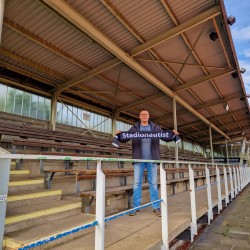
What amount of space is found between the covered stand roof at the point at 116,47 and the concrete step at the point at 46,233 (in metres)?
4.83

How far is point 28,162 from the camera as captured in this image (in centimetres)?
429

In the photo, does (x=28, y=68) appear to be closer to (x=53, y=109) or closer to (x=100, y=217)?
(x=53, y=109)

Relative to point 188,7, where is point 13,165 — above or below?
below

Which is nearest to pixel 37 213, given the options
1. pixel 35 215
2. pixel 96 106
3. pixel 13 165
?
pixel 35 215

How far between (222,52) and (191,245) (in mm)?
7716

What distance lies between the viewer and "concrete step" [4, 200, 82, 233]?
2.14 meters

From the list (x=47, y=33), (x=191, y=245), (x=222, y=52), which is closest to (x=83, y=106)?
(x=47, y=33)

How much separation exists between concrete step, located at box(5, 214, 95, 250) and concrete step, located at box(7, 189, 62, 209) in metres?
0.47

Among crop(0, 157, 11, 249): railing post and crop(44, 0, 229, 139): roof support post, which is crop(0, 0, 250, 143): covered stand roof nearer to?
crop(44, 0, 229, 139): roof support post

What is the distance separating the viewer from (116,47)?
706cm

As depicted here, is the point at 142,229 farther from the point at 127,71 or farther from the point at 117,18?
the point at 127,71

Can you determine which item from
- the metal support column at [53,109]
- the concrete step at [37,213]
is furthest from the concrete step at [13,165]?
the metal support column at [53,109]

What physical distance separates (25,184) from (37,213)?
0.92m

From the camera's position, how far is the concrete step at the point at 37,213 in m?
2.14
